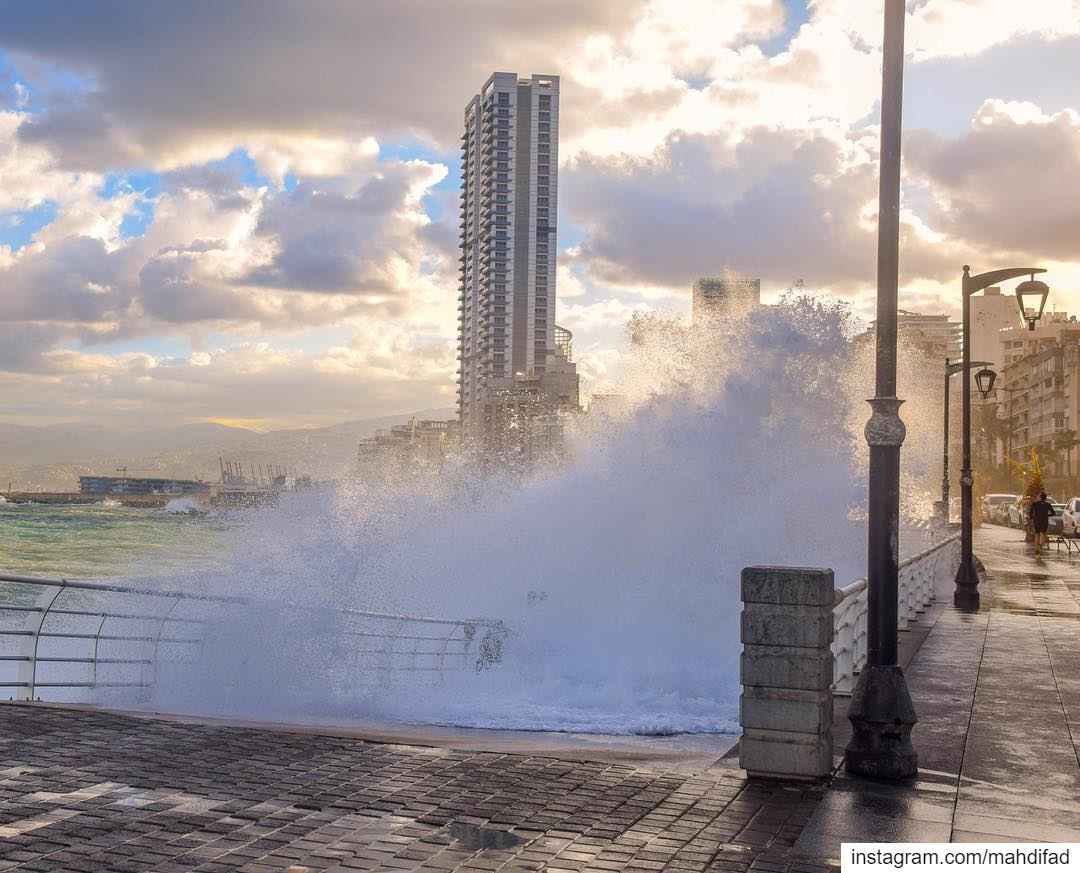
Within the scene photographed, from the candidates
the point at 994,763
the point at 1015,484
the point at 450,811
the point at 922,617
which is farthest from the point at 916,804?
the point at 1015,484

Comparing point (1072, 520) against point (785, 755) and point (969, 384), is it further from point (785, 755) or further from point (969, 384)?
point (785, 755)

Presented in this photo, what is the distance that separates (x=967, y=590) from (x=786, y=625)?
1494 cm

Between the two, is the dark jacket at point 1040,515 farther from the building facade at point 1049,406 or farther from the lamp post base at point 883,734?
the building facade at point 1049,406

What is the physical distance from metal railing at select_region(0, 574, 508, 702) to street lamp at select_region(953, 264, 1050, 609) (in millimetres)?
8801

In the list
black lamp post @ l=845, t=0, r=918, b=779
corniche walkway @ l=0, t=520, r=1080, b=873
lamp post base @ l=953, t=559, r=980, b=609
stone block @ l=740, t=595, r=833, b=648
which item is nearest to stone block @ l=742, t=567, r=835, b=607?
stone block @ l=740, t=595, r=833, b=648

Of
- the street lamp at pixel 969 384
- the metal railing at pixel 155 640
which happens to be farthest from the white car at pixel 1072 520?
the metal railing at pixel 155 640

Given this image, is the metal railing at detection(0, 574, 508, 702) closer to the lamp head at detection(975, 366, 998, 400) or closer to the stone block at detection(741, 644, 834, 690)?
the stone block at detection(741, 644, 834, 690)

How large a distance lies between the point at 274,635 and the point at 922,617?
36.0ft

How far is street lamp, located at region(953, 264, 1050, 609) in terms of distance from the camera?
55.0 feet

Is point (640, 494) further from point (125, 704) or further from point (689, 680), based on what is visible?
point (125, 704)

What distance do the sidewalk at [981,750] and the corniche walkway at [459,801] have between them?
3 cm

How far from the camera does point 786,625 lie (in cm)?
754

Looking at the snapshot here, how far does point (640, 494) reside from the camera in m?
24.4

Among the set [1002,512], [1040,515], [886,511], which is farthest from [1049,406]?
[886,511]
